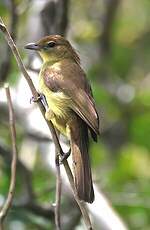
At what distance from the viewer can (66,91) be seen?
4.35 m

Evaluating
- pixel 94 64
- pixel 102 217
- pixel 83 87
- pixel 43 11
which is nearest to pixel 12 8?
pixel 43 11

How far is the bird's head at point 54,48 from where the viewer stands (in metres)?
4.82

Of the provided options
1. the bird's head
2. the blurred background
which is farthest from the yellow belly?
the bird's head

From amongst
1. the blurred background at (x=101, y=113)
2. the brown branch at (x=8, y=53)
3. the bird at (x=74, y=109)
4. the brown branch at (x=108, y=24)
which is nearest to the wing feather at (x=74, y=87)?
the bird at (x=74, y=109)

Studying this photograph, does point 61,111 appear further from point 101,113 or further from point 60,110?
point 101,113

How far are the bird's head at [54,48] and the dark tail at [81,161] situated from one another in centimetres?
69

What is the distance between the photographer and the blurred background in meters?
5.04

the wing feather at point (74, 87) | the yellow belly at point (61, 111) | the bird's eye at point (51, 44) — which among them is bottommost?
the yellow belly at point (61, 111)

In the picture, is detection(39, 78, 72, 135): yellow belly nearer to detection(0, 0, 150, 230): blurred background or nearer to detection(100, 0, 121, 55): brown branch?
detection(0, 0, 150, 230): blurred background

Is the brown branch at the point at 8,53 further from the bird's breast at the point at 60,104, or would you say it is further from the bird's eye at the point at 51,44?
the bird's breast at the point at 60,104

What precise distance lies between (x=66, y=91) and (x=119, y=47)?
4.37 m

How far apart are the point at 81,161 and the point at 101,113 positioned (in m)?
3.44

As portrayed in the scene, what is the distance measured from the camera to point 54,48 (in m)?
4.83

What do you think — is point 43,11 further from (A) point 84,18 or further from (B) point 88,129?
(A) point 84,18
